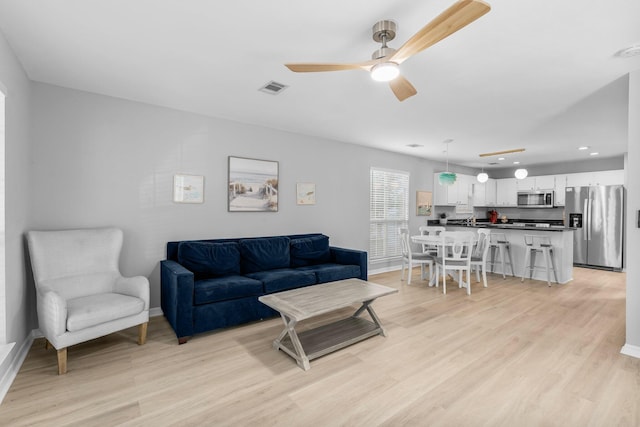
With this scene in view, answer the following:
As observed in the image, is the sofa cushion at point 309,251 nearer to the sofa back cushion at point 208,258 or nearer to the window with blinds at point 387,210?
the sofa back cushion at point 208,258

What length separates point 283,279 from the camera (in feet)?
12.3

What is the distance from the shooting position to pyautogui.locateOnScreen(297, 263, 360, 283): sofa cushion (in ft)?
13.4

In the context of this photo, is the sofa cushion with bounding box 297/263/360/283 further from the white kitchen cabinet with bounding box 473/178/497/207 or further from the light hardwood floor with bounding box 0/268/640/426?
the white kitchen cabinet with bounding box 473/178/497/207

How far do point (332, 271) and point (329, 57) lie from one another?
2659mm

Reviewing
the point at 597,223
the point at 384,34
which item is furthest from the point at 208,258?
the point at 597,223

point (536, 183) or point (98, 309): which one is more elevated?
point (536, 183)

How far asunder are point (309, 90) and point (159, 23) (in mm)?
1537

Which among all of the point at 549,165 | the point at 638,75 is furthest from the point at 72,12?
the point at 549,165

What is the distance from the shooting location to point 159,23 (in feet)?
7.01

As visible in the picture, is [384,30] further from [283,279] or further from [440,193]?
[440,193]

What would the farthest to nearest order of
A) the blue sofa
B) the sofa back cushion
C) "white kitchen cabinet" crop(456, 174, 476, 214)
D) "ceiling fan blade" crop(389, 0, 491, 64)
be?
"white kitchen cabinet" crop(456, 174, 476, 214) < the sofa back cushion < the blue sofa < "ceiling fan blade" crop(389, 0, 491, 64)

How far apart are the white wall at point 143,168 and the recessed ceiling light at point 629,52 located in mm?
3779

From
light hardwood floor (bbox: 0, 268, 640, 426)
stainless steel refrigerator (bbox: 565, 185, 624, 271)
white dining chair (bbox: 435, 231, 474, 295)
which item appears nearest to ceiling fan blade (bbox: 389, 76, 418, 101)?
light hardwood floor (bbox: 0, 268, 640, 426)

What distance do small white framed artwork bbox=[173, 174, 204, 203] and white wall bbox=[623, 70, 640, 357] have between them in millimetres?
4563
